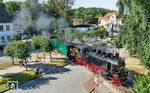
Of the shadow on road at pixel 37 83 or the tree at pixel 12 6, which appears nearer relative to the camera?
the shadow on road at pixel 37 83

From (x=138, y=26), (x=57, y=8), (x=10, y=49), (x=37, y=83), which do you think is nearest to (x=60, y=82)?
(x=37, y=83)

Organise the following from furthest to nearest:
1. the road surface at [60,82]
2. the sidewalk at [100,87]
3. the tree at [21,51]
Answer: the tree at [21,51], the road surface at [60,82], the sidewalk at [100,87]

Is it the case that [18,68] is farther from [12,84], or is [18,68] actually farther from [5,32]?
[5,32]

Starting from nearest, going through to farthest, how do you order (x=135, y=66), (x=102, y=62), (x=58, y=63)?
(x=102, y=62) < (x=135, y=66) < (x=58, y=63)

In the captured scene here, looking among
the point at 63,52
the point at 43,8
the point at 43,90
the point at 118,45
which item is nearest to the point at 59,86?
the point at 43,90

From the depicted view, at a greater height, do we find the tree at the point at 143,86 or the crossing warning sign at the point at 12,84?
the tree at the point at 143,86

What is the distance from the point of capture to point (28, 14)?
76812 mm

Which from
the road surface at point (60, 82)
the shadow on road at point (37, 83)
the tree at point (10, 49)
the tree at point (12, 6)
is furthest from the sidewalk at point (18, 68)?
the tree at point (12, 6)

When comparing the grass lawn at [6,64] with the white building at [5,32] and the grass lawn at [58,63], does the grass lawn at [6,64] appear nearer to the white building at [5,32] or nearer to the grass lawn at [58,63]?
the grass lawn at [58,63]

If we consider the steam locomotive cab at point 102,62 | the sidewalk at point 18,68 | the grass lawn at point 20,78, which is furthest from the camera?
the sidewalk at point 18,68

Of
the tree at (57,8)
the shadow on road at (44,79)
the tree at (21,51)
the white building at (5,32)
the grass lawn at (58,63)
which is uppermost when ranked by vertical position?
the tree at (57,8)

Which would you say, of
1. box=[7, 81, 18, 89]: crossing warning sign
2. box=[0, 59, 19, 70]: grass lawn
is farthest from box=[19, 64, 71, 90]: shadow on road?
box=[0, 59, 19, 70]: grass lawn

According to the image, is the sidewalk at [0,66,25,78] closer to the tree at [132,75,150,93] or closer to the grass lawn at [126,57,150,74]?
the grass lawn at [126,57,150,74]

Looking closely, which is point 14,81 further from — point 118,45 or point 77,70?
point 118,45
